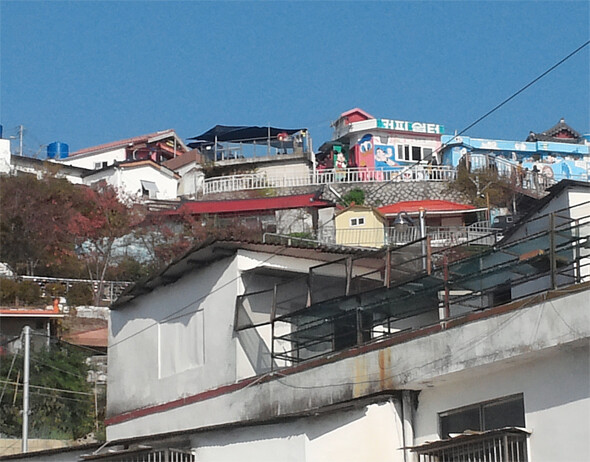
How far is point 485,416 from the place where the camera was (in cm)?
1243

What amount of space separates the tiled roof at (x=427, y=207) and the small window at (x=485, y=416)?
33.4 metres

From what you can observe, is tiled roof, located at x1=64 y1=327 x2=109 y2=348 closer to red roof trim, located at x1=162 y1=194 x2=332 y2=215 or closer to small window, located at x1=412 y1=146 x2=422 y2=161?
red roof trim, located at x1=162 y1=194 x2=332 y2=215

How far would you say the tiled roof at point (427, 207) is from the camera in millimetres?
46750

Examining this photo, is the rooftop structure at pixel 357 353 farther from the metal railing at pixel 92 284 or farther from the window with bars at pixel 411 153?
the window with bars at pixel 411 153

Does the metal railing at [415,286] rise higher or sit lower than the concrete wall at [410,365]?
higher

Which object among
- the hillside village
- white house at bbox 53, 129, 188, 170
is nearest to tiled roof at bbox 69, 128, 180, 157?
white house at bbox 53, 129, 188, 170

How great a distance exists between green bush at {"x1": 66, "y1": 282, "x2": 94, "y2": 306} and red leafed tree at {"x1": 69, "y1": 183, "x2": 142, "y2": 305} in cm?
42

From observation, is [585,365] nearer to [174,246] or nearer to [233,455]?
[233,455]

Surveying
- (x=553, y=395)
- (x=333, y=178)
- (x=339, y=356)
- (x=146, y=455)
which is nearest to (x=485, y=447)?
(x=553, y=395)

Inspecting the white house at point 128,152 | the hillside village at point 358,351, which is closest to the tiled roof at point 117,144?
the white house at point 128,152

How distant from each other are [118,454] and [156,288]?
4.35 m

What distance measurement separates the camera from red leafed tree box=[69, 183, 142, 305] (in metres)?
41.9

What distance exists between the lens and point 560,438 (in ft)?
37.0

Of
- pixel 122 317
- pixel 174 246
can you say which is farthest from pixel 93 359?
pixel 122 317
